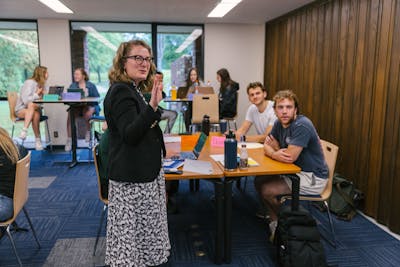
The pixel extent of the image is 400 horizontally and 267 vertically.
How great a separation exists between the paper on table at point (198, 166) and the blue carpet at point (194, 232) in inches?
28.1

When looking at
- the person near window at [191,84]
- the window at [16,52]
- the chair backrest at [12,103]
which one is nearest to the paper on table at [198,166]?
the person near window at [191,84]

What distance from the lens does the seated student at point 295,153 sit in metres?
2.37

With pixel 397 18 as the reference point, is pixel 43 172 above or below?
below

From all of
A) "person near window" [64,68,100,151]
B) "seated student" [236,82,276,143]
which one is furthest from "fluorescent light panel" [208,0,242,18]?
"person near window" [64,68,100,151]

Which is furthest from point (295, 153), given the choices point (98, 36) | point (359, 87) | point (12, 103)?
point (98, 36)

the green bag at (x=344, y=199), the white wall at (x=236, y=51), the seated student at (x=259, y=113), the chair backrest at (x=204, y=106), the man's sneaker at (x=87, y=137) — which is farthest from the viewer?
the white wall at (x=236, y=51)

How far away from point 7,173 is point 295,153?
189cm

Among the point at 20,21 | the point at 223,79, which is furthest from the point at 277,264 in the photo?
the point at 20,21

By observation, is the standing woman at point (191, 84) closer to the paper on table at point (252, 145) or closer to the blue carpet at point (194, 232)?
the blue carpet at point (194, 232)

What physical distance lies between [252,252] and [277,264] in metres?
0.23

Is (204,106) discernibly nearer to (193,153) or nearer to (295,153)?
(193,153)

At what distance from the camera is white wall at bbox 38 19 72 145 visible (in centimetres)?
605

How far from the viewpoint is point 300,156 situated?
252 cm

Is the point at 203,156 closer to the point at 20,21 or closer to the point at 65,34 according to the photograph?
the point at 65,34
